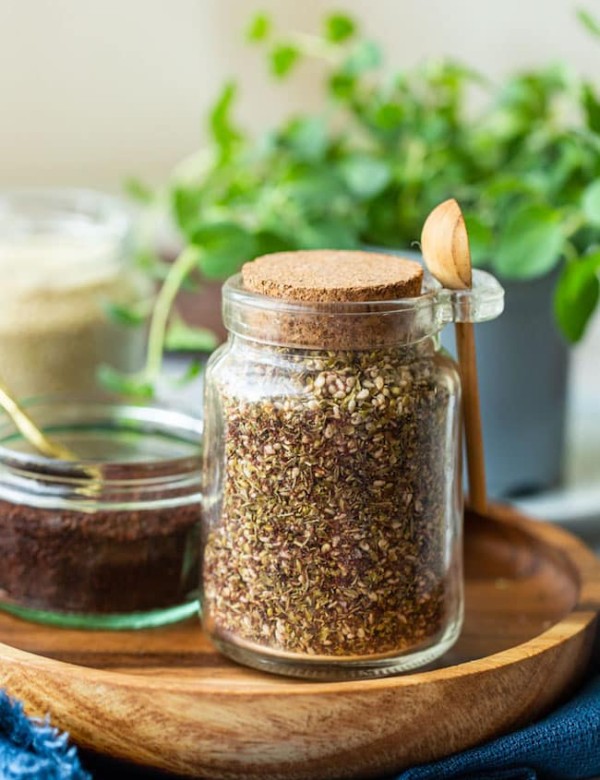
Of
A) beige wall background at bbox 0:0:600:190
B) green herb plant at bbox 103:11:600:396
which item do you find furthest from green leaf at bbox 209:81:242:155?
beige wall background at bbox 0:0:600:190

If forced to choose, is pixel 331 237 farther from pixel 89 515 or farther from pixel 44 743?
pixel 44 743

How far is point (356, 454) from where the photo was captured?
1.83 ft

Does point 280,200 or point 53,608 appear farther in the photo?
point 280,200

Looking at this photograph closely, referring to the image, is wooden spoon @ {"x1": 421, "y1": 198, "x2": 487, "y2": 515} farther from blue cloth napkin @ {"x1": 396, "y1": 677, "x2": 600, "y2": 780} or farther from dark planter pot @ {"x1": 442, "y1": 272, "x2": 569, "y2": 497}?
dark planter pot @ {"x1": 442, "y1": 272, "x2": 569, "y2": 497}

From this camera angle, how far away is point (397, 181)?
959mm

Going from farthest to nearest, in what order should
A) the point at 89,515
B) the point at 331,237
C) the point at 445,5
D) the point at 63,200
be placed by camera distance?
the point at 445,5
the point at 63,200
the point at 331,237
the point at 89,515

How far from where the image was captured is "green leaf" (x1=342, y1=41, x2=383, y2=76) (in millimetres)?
961

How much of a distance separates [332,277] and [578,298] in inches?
9.7

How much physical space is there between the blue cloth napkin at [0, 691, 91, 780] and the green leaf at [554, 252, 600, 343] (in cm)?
42

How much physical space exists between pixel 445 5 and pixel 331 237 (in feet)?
2.94

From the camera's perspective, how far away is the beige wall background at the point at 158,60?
150cm

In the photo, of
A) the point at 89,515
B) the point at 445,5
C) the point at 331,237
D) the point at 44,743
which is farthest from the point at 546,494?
the point at 445,5

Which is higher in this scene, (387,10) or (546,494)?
(387,10)

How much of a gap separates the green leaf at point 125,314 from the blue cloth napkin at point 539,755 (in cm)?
44
